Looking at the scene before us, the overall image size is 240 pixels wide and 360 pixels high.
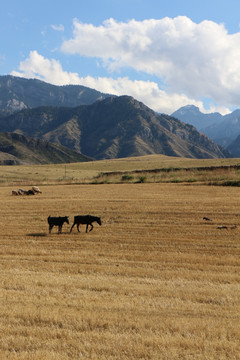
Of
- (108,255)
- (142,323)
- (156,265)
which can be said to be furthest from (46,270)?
(142,323)

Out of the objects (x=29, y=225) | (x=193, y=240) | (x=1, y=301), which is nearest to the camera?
(x=1, y=301)

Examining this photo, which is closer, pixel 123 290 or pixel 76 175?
pixel 123 290

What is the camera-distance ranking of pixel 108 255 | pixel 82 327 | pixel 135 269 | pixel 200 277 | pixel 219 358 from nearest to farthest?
pixel 219 358 < pixel 82 327 < pixel 200 277 < pixel 135 269 < pixel 108 255

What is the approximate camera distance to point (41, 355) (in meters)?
6.36

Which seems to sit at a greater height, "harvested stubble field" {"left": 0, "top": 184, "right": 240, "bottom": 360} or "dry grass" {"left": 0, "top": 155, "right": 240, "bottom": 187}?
"dry grass" {"left": 0, "top": 155, "right": 240, "bottom": 187}

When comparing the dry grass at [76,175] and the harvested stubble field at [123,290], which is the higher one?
the dry grass at [76,175]

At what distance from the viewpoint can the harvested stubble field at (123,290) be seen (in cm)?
677

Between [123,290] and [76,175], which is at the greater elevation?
[76,175]

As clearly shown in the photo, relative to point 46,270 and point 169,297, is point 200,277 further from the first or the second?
point 46,270

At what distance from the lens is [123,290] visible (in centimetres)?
1011

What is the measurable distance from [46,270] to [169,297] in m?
5.06

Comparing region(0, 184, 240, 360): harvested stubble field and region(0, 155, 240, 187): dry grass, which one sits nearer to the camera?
region(0, 184, 240, 360): harvested stubble field

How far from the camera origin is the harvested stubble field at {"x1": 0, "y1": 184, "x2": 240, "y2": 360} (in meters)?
6.77

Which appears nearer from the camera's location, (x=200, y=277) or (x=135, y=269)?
(x=200, y=277)
